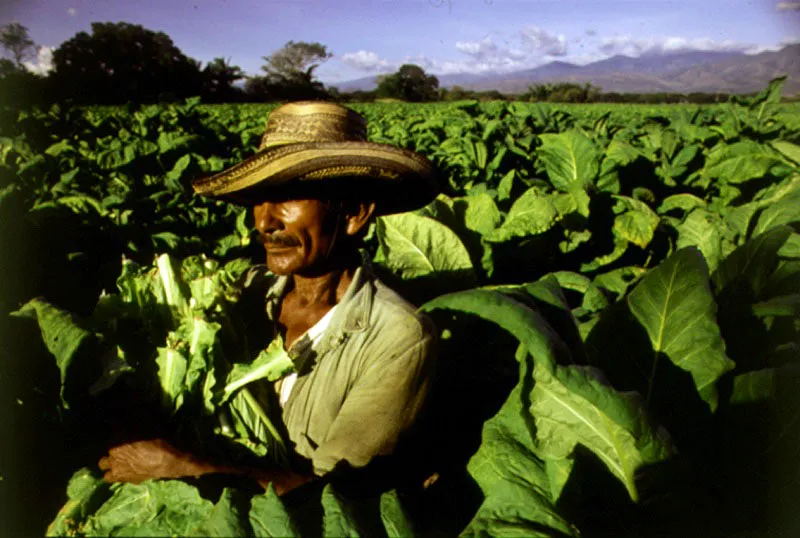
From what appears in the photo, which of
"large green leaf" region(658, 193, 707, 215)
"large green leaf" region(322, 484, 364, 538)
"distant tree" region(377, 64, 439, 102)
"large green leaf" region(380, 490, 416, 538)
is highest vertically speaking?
"distant tree" region(377, 64, 439, 102)

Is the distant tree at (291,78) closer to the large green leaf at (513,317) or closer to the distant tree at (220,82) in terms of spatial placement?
the distant tree at (220,82)

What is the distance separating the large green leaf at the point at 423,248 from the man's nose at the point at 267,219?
107 centimetres

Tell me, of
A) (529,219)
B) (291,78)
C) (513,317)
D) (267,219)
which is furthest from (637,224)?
(291,78)

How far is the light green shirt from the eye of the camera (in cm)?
217

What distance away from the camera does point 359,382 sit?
7.30 ft

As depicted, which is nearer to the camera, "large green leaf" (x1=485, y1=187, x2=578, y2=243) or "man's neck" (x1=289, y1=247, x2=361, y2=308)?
"man's neck" (x1=289, y1=247, x2=361, y2=308)

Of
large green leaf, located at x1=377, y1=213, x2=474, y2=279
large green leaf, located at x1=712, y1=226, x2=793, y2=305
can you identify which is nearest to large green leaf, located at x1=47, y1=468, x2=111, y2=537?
large green leaf, located at x1=712, y1=226, x2=793, y2=305

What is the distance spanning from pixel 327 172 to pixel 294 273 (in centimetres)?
48

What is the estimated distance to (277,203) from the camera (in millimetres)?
2174

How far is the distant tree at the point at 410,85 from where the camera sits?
6056cm

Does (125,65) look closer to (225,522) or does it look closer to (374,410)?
(374,410)

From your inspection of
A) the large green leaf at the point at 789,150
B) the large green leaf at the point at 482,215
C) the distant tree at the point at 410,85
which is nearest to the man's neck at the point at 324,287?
the large green leaf at the point at 482,215

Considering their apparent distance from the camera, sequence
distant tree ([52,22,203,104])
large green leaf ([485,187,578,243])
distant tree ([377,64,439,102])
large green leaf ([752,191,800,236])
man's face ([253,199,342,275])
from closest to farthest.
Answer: man's face ([253,199,342,275])
large green leaf ([752,191,800,236])
large green leaf ([485,187,578,243])
distant tree ([52,22,203,104])
distant tree ([377,64,439,102])

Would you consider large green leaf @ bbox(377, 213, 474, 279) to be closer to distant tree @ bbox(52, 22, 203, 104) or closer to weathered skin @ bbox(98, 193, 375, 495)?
weathered skin @ bbox(98, 193, 375, 495)
